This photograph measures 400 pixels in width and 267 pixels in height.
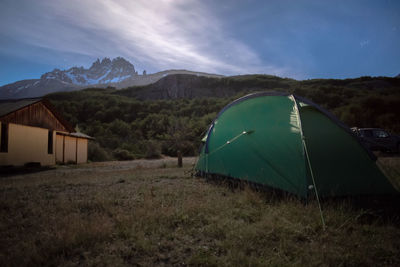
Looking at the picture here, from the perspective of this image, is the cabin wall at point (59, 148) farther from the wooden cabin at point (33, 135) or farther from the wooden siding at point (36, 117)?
the wooden siding at point (36, 117)

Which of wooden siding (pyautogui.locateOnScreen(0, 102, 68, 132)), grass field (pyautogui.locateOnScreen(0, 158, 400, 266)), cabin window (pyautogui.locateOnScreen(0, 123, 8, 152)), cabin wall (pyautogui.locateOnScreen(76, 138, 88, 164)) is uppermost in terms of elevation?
wooden siding (pyautogui.locateOnScreen(0, 102, 68, 132))

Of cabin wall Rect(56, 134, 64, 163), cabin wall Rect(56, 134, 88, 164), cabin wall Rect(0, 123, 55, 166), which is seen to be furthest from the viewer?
cabin wall Rect(56, 134, 88, 164)

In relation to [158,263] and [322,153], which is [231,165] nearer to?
[322,153]

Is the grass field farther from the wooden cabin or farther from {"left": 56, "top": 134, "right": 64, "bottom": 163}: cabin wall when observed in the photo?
{"left": 56, "top": 134, "right": 64, "bottom": 163}: cabin wall

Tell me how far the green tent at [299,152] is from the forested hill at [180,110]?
36.5 feet

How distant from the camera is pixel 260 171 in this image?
4.65 meters

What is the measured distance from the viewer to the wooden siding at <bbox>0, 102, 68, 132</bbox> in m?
12.5

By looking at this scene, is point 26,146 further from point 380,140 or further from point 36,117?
point 380,140

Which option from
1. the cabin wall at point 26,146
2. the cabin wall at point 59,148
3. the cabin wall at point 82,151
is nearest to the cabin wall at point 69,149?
the cabin wall at point 59,148

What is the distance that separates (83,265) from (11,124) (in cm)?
1410

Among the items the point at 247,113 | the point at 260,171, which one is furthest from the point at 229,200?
the point at 247,113

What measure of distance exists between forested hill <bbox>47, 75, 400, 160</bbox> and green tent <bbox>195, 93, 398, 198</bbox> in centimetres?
1113

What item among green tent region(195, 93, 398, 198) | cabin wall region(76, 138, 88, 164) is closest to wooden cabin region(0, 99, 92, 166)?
cabin wall region(76, 138, 88, 164)

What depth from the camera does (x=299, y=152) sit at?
4020 mm
